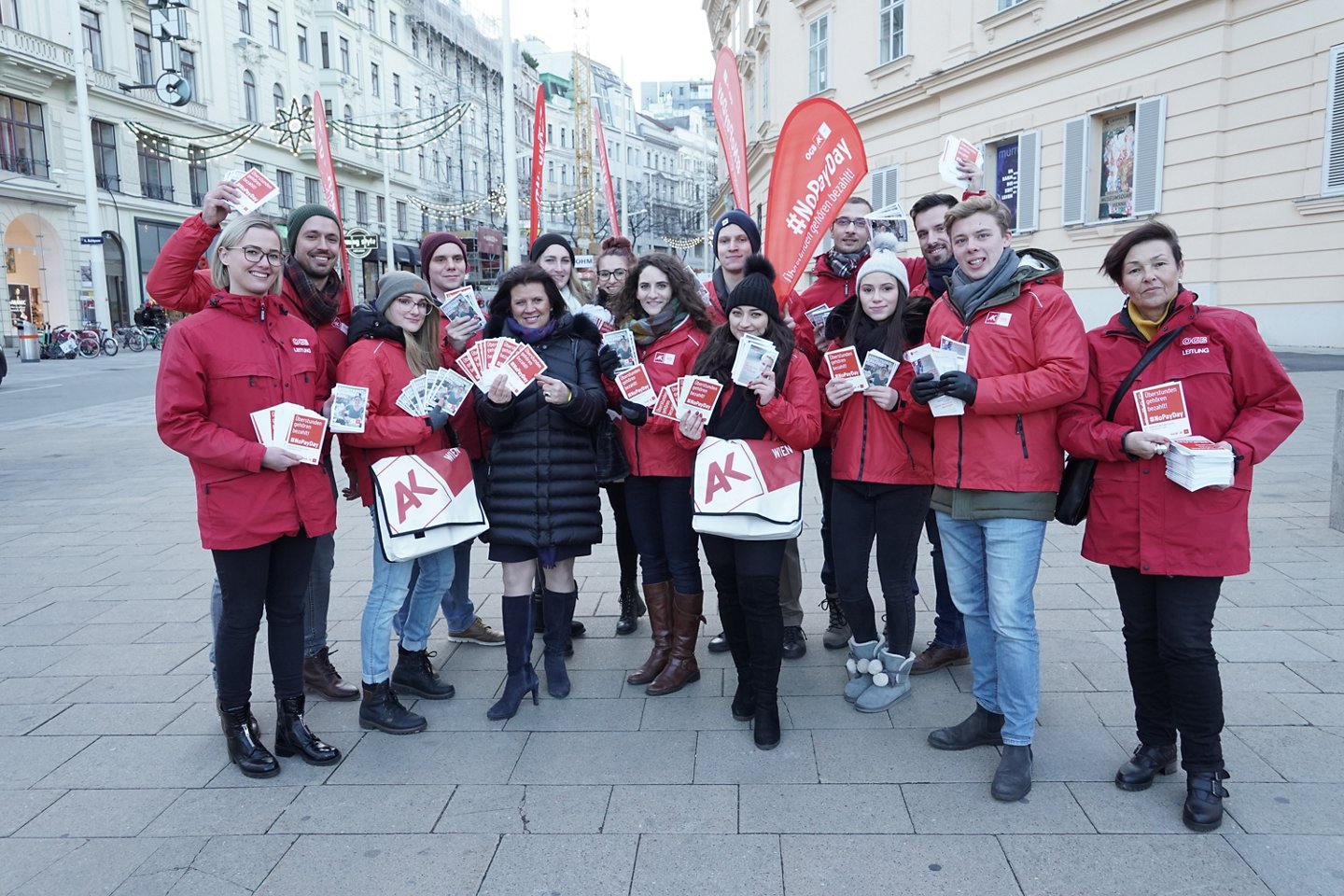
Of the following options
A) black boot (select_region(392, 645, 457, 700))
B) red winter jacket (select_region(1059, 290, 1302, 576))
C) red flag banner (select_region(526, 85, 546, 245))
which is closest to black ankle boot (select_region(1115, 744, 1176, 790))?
red winter jacket (select_region(1059, 290, 1302, 576))

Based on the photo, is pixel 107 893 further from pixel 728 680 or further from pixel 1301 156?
pixel 1301 156

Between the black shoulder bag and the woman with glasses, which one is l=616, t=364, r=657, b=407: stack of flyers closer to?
the woman with glasses

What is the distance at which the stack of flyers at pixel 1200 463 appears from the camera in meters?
2.92

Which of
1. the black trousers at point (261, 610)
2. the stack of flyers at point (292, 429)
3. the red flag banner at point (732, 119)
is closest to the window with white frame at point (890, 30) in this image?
the red flag banner at point (732, 119)

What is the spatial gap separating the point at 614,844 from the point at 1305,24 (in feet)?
49.0

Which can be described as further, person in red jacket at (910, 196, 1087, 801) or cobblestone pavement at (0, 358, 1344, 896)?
person in red jacket at (910, 196, 1087, 801)

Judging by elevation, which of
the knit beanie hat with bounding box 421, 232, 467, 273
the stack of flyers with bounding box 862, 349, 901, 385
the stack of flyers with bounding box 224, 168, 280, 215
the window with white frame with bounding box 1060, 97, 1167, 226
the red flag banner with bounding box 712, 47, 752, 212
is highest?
the window with white frame with bounding box 1060, 97, 1167, 226

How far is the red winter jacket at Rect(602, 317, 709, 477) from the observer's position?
4.26 metres

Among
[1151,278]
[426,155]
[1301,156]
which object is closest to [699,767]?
[1151,278]

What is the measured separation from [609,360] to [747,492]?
0.97 m

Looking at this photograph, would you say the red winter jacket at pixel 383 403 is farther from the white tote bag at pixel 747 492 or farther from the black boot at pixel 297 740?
the white tote bag at pixel 747 492

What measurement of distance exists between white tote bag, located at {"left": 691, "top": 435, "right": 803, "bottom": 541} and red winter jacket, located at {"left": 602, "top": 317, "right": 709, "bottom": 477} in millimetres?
398

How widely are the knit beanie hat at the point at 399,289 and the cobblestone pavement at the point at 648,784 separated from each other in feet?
6.06

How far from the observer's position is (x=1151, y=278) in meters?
3.15
